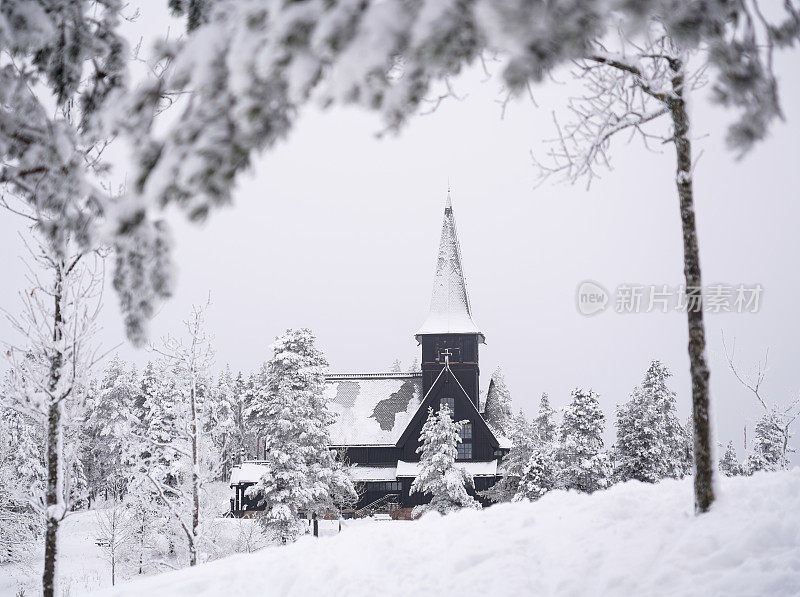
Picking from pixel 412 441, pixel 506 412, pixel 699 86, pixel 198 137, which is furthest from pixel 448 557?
pixel 506 412

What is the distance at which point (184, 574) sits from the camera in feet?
26.6

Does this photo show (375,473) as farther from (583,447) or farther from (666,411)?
(666,411)

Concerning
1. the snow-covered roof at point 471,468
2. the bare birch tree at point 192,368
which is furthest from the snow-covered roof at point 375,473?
the bare birch tree at point 192,368

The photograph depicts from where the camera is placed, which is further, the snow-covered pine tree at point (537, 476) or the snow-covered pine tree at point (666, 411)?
the snow-covered pine tree at point (666, 411)

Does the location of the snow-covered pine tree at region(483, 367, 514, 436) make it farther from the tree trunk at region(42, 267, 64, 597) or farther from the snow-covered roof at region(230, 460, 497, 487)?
the tree trunk at region(42, 267, 64, 597)

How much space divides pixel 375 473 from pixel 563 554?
33.1m

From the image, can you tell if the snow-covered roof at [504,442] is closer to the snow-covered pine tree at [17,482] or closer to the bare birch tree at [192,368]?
the bare birch tree at [192,368]

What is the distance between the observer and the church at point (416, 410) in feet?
124

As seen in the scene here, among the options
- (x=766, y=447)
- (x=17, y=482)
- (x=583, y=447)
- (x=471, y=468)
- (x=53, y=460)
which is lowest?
(x=471, y=468)

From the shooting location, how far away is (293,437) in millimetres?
25312

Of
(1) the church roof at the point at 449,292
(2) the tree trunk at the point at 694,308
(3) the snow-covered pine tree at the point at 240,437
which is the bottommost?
(3) the snow-covered pine tree at the point at 240,437

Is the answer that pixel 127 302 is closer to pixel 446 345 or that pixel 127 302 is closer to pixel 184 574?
pixel 184 574

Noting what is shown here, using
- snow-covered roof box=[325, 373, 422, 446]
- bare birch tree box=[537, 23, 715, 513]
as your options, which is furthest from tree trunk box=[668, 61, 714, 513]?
snow-covered roof box=[325, 373, 422, 446]

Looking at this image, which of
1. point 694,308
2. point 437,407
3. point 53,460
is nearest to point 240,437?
point 437,407
